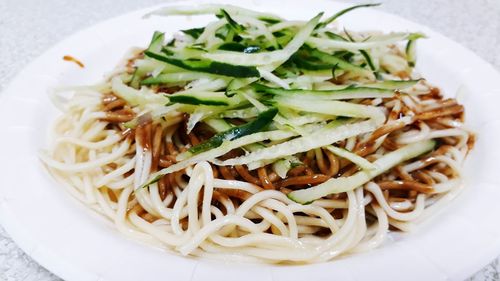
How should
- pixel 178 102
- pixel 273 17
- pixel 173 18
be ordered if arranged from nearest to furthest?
pixel 178 102
pixel 273 17
pixel 173 18

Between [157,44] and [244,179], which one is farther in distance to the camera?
[157,44]

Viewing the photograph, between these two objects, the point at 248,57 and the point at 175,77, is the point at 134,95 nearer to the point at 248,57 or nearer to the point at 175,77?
the point at 175,77

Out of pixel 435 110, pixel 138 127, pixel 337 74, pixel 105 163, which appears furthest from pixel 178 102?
pixel 435 110

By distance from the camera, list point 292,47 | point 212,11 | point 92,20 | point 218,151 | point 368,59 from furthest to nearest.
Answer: point 92,20 < point 212,11 < point 368,59 < point 292,47 < point 218,151

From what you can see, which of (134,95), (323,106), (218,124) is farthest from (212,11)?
(323,106)

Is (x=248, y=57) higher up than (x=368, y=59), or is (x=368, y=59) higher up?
(x=248, y=57)

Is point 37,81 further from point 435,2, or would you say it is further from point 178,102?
point 435,2

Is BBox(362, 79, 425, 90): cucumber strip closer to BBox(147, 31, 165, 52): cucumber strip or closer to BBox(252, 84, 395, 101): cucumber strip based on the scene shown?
BBox(252, 84, 395, 101): cucumber strip
